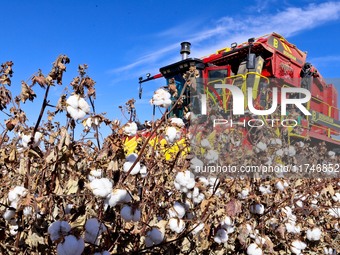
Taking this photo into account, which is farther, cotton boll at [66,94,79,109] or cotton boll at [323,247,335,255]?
cotton boll at [323,247,335,255]

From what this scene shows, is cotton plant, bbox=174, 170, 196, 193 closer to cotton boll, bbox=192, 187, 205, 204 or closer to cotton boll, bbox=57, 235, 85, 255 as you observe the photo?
cotton boll, bbox=192, 187, 205, 204

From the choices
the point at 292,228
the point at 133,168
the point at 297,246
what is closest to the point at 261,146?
the point at 292,228

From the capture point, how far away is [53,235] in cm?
174

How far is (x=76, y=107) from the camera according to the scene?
1909 millimetres

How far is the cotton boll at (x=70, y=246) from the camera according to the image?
1660 mm

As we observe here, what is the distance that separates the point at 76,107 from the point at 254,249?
76.3 inches

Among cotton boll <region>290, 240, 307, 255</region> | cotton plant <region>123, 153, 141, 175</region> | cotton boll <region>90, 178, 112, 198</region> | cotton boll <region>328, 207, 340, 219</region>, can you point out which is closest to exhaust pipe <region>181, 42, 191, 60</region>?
cotton boll <region>328, 207, 340, 219</region>

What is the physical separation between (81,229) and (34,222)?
8.2 inches

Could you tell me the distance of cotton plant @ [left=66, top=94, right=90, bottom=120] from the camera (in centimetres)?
190

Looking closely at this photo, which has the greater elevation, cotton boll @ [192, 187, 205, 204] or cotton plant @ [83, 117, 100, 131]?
cotton plant @ [83, 117, 100, 131]

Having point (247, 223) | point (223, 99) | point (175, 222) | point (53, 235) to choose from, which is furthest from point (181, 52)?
point (53, 235)

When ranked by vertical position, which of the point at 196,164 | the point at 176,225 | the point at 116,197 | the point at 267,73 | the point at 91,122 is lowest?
the point at 176,225

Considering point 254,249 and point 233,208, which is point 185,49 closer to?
point 254,249

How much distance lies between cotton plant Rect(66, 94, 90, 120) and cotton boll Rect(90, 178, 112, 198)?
12.1 inches
